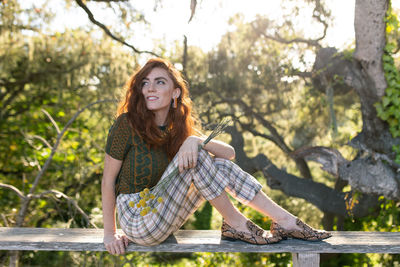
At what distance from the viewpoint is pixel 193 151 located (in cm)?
170

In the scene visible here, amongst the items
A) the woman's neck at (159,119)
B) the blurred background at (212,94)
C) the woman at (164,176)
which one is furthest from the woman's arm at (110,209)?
the blurred background at (212,94)

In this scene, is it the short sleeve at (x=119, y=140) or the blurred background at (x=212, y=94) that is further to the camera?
the blurred background at (x=212, y=94)

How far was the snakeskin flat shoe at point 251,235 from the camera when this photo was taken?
1822mm

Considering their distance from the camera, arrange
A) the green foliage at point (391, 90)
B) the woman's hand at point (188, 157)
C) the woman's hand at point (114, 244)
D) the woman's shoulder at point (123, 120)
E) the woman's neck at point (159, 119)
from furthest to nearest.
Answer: the green foliage at point (391, 90), the woman's neck at point (159, 119), the woman's shoulder at point (123, 120), the woman's hand at point (114, 244), the woman's hand at point (188, 157)

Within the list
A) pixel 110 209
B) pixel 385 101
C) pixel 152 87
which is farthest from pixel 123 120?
pixel 385 101

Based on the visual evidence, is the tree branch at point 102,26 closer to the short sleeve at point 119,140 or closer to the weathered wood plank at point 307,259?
the short sleeve at point 119,140

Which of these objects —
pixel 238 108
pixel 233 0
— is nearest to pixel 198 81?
pixel 238 108

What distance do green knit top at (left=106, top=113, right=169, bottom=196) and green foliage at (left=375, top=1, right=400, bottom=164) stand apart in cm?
234

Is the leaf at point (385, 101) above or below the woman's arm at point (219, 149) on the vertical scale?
above

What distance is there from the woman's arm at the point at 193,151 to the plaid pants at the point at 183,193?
0.13 feet

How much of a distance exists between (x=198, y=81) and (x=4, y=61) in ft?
7.17

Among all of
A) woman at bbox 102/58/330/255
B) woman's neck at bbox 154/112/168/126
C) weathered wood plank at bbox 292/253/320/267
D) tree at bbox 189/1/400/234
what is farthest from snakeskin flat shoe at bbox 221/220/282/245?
tree at bbox 189/1/400/234

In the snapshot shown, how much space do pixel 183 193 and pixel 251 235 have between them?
14.9 inches

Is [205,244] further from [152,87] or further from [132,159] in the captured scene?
[152,87]
